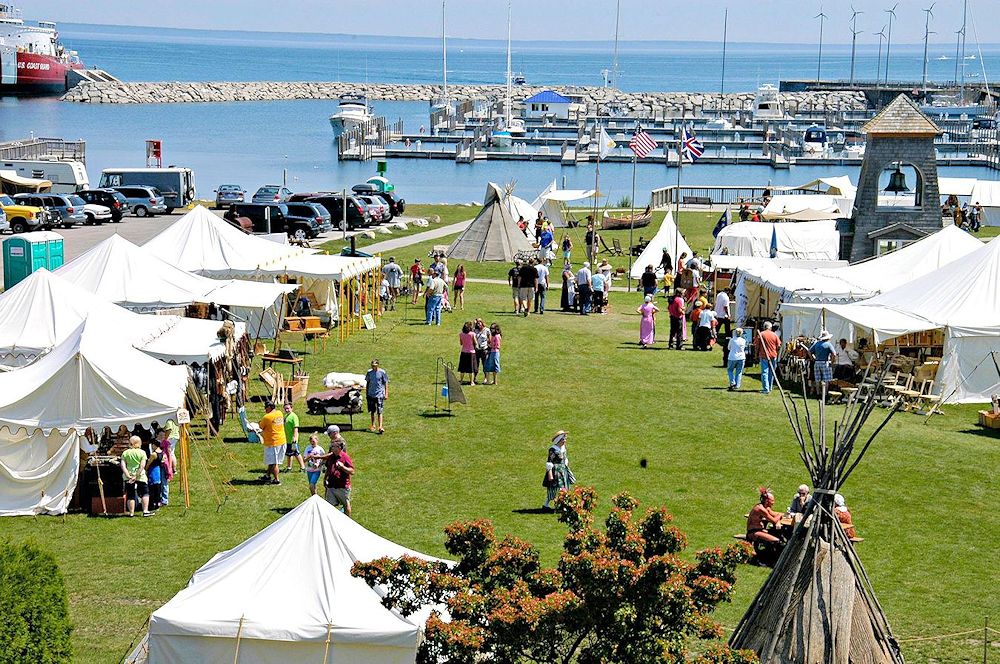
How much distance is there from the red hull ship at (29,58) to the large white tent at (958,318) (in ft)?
406

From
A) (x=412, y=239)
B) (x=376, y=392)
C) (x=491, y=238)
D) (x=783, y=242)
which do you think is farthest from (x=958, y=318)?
(x=412, y=239)

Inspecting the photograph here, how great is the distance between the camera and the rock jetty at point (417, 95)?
460ft

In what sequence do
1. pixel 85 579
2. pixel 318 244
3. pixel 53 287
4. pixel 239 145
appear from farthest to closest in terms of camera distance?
1. pixel 239 145
2. pixel 318 244
3. pixel 53 287
4. pixel 85 579

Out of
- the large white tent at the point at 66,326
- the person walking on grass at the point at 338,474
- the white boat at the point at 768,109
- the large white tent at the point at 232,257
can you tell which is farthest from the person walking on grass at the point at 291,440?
the white boat at the point at 768,109

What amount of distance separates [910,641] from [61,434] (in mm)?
11594

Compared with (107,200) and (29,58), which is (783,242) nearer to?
(107,200)

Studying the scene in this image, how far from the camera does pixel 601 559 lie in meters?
10.4

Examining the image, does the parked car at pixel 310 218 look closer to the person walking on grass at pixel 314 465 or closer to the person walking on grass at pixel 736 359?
the person walking on grass at pixel 736 359

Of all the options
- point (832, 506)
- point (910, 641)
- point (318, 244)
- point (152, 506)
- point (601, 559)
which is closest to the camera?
point (601, 559)

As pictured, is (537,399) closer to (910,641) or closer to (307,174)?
(910,641)

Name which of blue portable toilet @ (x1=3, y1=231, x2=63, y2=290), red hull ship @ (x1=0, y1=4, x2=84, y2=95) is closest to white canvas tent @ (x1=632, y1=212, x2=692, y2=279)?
blue portable toilet @ (x1=3, y1=231, x2=63, y2=290)

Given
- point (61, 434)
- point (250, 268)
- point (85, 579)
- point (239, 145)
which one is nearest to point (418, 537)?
point (85, 579)

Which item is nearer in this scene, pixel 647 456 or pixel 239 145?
pixel 647 456

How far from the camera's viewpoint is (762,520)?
1560 centimetres
